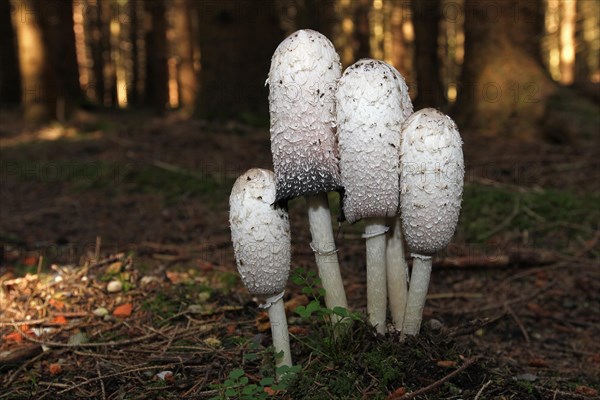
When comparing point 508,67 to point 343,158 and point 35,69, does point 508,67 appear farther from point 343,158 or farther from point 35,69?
point 35,69

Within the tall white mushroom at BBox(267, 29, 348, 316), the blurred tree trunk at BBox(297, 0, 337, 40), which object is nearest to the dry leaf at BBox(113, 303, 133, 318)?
the tall white mushroom at BBox(267, 29, 348, 316)

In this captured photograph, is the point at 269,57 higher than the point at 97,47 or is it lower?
lower

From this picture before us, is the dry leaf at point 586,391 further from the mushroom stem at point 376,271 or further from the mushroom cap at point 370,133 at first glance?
the mushroom cap at point 370,133

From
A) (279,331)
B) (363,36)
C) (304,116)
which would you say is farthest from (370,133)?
(363,36)

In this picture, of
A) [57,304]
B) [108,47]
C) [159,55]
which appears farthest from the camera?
[108,47]

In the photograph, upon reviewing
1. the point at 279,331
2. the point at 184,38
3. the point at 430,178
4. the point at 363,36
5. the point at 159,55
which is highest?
the point at 184,38
